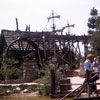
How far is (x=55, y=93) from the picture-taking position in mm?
11719

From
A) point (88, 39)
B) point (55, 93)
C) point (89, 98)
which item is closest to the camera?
point (89, 98)

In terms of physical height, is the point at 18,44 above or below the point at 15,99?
above

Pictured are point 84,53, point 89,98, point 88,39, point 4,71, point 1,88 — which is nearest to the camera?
point 89,98

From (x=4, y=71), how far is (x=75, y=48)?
35.5 feet

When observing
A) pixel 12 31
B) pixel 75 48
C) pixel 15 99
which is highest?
pixel 12 31

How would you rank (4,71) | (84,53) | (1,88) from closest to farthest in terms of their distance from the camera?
(1,88) < (4,71) < (84,53)

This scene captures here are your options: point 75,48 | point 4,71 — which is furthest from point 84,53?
point 4,71

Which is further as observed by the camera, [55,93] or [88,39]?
[88,39]

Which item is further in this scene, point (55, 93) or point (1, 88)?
point (1, 88)

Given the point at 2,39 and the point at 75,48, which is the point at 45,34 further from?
the point at 2,39

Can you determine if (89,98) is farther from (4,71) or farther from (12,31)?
(12,31)

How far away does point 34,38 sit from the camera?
2723 centimetres

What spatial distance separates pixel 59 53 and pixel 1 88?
1208cm

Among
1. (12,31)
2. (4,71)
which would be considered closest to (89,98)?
(4,71)
